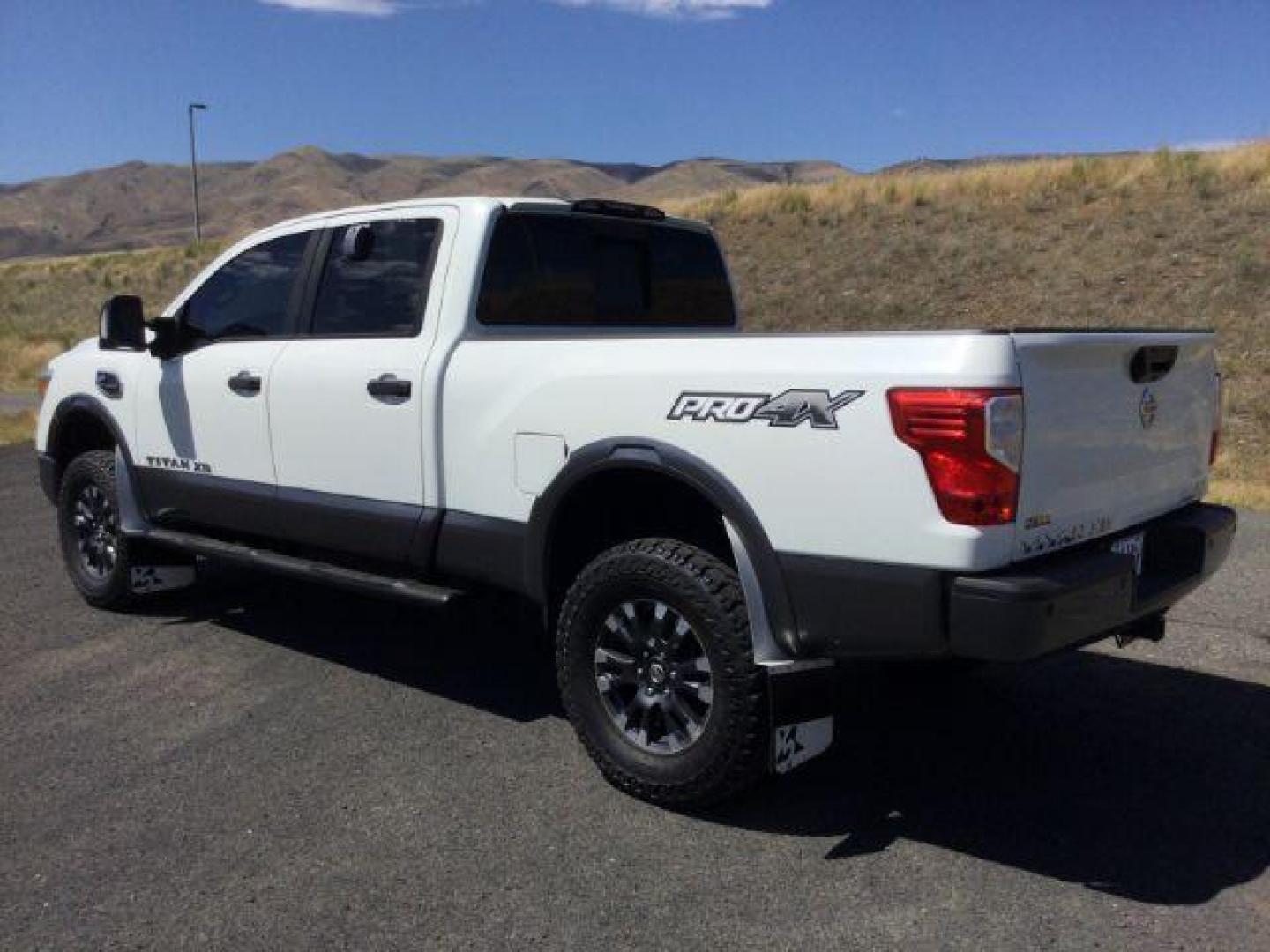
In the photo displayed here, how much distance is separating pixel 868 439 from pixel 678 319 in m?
2.46

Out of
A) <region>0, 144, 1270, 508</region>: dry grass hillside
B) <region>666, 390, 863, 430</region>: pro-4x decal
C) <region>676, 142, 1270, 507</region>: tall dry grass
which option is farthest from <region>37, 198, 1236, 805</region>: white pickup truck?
<region>676, 142, 1270, 507</region>: tall dry grass

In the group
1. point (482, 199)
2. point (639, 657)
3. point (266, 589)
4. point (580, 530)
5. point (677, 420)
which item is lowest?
point (266, 589)

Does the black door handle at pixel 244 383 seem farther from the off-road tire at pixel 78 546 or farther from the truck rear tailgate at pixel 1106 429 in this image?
the truck rear tailgate at pixel 1106 429

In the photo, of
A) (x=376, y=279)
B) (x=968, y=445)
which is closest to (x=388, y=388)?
(x=376, y=279)

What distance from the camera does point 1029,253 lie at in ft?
65.9

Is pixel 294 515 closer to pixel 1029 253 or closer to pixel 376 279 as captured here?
pixel 376 279

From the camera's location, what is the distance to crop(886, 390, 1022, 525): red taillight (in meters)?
3.07

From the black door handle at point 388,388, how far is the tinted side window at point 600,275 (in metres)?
0.41

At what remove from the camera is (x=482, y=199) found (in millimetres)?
4742

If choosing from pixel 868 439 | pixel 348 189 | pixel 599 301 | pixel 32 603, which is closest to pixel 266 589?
pixel 32 603

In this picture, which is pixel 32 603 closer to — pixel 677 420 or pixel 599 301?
pixel 599 301

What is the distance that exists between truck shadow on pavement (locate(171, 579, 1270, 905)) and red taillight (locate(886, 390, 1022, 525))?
820mm

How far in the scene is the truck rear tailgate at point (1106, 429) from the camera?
3227 mm

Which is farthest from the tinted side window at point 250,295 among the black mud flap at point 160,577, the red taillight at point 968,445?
the red taillight at point 968,445
